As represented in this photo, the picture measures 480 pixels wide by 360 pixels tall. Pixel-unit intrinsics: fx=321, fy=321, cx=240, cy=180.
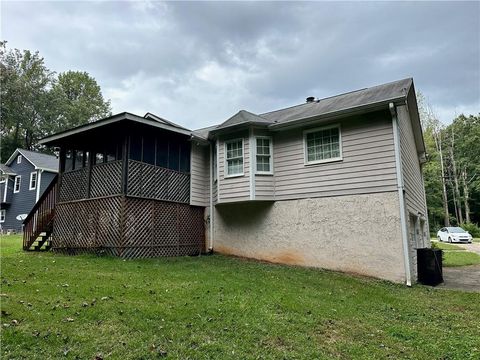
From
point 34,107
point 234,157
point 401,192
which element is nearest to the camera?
point 401,192

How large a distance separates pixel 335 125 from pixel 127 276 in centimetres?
721

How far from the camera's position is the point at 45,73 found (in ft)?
124

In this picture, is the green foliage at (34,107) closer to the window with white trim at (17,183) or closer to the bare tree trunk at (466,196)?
the window with white trim at (17,183)

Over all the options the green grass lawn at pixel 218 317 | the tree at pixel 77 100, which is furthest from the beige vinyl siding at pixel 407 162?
the tree at pixel 77 100

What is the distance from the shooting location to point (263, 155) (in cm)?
1090

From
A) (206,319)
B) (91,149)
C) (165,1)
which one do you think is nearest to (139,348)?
(206,319)

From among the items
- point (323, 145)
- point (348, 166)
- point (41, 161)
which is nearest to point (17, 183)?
point (41, 161)

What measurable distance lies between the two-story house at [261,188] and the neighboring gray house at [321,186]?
32 millimetres

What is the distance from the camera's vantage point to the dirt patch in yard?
27.5 ft

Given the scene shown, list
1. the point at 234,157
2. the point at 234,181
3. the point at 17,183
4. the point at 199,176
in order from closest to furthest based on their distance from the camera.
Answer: the point at 234,181, the point at 234,157, the point at 199,176, the point at 17,183

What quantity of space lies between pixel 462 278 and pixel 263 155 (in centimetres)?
728

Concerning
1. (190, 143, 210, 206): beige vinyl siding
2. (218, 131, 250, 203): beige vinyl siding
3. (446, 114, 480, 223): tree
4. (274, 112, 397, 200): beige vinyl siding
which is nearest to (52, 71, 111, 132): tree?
(190, 143, 210, 206): beige vinyl siding

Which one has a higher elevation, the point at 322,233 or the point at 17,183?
the point at 17,183

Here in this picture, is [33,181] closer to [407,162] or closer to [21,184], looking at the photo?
[21,184]
